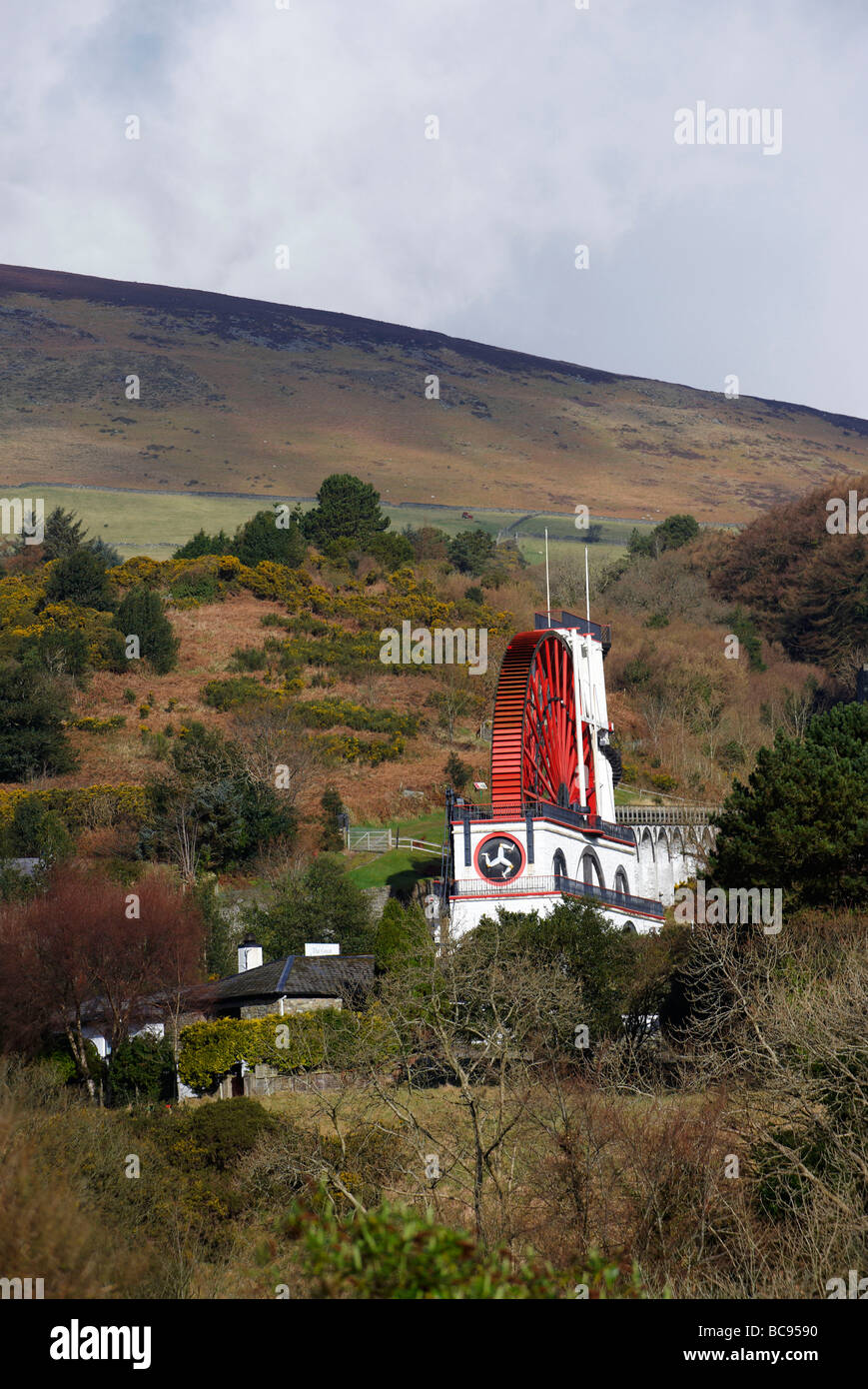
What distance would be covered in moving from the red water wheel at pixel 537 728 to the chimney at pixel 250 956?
7.42 m

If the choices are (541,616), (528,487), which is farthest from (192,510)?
(541,616)

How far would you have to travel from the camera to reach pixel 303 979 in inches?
1298

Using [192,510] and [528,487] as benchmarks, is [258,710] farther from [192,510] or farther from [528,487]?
[528,487]

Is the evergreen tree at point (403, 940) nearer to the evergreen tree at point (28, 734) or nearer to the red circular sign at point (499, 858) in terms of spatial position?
the red circular sign at point (499, 858)

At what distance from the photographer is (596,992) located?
102 ft

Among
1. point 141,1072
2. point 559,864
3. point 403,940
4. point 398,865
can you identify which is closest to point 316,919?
point 559,864

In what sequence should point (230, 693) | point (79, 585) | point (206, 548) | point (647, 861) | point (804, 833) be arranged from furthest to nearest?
point (206, 548), point (79, 585), point (230, 693), point (647, 861), point (804, 833)

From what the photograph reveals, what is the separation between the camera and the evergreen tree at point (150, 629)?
6769cm

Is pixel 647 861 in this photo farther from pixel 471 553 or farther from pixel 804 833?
pixel 471 553

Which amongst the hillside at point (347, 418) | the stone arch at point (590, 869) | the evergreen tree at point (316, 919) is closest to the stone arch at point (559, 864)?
the stone arch at point (590, 869)

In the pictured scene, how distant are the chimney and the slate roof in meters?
0.92

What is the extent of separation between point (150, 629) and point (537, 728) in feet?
99.5
